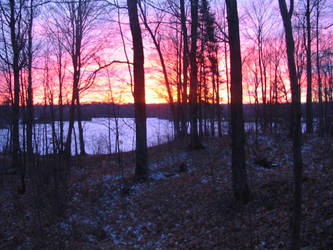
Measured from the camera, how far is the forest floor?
15.0 feet

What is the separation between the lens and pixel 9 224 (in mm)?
6562

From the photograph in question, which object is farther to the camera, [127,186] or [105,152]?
A: [105,152]

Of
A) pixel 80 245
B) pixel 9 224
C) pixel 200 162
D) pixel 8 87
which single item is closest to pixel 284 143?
pixel 200 162

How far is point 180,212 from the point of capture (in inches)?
256

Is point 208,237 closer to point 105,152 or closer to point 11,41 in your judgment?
point 11,41

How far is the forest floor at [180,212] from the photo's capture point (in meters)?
4.57

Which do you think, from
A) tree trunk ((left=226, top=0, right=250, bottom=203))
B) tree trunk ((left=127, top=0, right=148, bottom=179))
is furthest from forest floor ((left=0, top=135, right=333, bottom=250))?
tree trunk ((left=226, top=0, right=250, bottom=203))

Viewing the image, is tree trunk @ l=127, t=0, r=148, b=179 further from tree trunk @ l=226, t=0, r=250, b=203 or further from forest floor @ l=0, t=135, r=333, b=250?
tree trunk @ l=226, t=0, r=250, b=203

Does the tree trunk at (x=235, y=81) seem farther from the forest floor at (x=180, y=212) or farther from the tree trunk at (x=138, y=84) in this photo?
the tree trunk at (x=138, y=84)

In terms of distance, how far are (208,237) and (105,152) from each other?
52.1 feet

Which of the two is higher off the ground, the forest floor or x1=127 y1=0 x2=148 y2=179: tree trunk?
x1=127 y1=0 x2=148 y2=179: tree trunk

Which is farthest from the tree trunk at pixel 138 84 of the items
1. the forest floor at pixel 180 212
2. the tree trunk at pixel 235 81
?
the tree trunk at pixel 235 81

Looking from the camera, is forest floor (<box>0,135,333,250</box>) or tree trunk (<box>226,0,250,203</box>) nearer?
forest floor (<box>0,135,333,250</box>)

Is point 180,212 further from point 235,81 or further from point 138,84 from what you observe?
point 138,84
